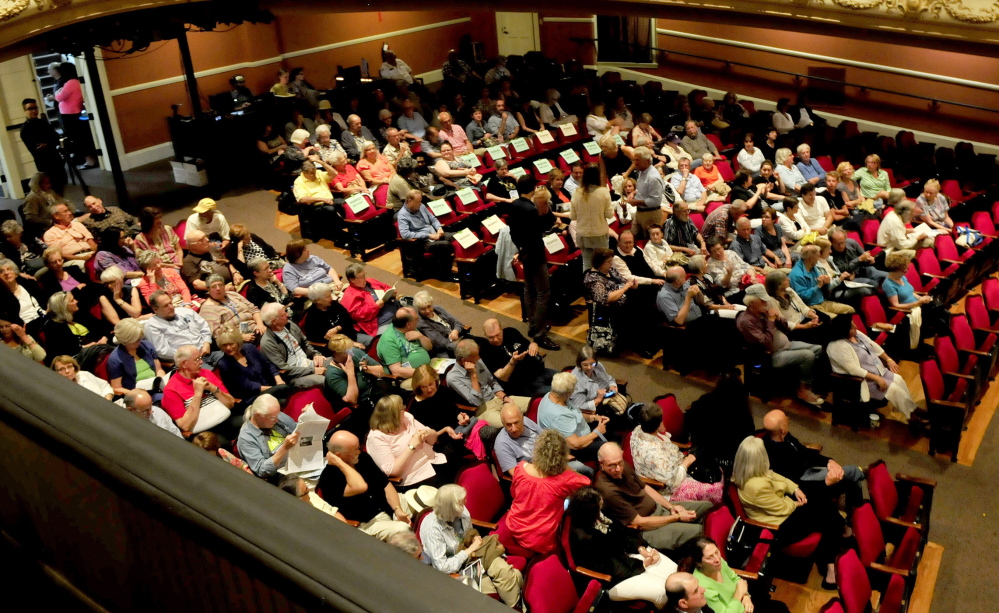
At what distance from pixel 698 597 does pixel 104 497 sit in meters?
3.06

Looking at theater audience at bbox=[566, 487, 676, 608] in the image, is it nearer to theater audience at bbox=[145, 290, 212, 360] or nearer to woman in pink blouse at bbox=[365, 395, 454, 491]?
woman in pink blouse at bbox=[365, 395, 454, 491]

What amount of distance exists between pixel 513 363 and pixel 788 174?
5.22 meters

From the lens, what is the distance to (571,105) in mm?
12336

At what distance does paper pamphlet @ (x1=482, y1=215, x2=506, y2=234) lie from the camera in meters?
7.82

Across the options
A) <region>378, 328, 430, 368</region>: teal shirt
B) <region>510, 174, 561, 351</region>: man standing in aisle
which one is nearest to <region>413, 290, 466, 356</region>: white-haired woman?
<region>378, 328, 430, 368</region>: teal shirt

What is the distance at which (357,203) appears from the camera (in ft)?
27.3

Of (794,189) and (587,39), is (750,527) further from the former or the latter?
(587,39)

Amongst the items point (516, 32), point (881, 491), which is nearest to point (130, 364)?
point (881, 491)

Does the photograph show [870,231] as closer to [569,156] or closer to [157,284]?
[569,156]

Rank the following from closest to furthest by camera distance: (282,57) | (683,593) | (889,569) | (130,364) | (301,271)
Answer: (683,593)
(889,569)
(130,364)
(301,271)
(282,57)

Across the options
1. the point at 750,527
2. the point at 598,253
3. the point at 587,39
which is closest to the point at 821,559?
the point at 750,527

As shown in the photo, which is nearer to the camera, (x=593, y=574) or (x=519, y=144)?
(x=593, y=574)

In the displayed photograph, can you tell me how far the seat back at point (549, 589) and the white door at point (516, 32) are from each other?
12942mm

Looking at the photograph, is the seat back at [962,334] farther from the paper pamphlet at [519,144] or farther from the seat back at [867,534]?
the paper pamphlet at [519,144]
